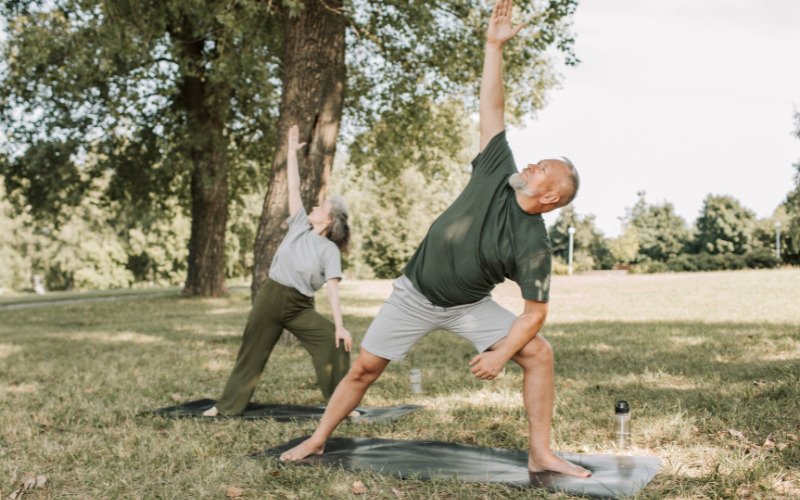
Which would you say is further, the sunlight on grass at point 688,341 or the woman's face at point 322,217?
the sunlight on grass at point 688,341

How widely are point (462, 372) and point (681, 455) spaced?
3.96m

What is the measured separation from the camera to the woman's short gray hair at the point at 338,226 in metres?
6.26

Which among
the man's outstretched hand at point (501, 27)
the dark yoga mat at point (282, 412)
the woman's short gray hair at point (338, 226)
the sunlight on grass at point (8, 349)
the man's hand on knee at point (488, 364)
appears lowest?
the sunlight on grass at point (8, 349)

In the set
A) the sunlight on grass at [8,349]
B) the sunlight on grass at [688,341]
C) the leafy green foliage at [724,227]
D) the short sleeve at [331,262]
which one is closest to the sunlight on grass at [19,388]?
the sunlight on grass at [8,349]

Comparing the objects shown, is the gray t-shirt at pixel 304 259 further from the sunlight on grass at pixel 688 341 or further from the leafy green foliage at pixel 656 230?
the leafy green foliage at pixel 656 230

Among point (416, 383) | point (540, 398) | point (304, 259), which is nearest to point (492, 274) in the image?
point (540, 398)

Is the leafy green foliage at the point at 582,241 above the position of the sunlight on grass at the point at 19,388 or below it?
above

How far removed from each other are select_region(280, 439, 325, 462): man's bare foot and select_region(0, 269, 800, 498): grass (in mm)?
140

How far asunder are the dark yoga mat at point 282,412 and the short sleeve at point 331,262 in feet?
3.99

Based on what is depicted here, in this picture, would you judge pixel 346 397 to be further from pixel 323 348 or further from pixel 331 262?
pixel 323 348

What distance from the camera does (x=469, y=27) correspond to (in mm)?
15305

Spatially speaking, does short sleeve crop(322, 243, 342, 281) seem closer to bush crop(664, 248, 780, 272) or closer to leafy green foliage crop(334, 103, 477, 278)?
leafy green foliage crop(334, 103, 477, 278)

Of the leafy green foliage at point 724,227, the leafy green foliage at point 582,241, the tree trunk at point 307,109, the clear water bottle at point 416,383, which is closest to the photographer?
the clear water bottle at point 416,383

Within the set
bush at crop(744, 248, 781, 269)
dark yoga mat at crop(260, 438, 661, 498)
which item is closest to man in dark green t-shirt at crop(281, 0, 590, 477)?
dark yoga mat at crop(260, 438, 661, 498)
